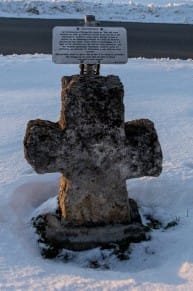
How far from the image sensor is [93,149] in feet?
10.7

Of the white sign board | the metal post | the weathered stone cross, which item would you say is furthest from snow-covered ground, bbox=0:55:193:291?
the white sign board

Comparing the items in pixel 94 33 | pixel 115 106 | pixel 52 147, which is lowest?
pixel 52 147

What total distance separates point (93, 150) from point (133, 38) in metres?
9.17

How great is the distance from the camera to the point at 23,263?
9.88 ft

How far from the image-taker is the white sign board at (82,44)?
333cm

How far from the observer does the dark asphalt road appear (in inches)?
402

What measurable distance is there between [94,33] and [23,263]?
4.69ft

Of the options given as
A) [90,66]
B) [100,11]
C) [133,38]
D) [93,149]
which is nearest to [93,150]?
[93,149]

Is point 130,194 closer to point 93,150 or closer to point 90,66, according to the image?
point 93,150

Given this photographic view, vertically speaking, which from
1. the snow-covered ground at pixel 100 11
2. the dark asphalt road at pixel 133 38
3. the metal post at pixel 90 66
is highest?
the metal post at pixel 90 66

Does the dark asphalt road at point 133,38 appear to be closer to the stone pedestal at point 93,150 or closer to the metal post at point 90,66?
the metal post at point 90,66

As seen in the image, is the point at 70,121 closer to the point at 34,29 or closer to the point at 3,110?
the point at 3,110

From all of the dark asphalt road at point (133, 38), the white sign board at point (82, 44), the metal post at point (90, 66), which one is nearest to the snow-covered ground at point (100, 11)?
the dark asphalt road at point (133, 38)

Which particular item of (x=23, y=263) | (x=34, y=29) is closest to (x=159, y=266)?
(x=23, y=263)
